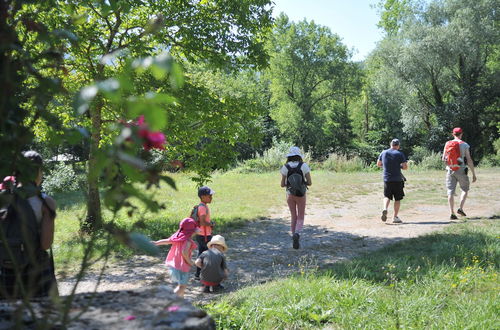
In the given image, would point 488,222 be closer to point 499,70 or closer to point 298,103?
point 499,70

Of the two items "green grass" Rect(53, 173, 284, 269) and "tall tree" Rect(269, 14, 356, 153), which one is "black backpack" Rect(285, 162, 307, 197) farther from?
"tall tree" Rect(269, 14, 356, 153)

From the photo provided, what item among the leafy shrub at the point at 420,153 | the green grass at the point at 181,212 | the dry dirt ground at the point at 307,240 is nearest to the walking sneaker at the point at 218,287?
the dry dirt ground at the point at 307,240

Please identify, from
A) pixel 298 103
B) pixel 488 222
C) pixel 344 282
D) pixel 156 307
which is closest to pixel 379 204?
pixel 488 222

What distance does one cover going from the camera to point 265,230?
33.0 ft

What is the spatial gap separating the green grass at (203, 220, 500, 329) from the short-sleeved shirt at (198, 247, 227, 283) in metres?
0.62

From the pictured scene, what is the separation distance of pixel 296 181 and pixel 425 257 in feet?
7.61

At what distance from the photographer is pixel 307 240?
8.86 m

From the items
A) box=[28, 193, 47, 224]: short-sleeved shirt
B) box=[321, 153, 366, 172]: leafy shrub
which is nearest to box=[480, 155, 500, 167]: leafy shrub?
box=[321, 153, 366, 172]: leafy shrub

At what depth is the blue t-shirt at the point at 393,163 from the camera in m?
9.86

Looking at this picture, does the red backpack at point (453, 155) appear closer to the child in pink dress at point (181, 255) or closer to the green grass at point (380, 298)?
the green grass at point (380, 298)

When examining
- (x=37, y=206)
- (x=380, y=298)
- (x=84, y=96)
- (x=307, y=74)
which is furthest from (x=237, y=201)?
(x=307, y=74)

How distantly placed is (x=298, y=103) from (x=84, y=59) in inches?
1485

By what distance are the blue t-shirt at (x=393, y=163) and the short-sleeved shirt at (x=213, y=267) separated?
5426 millimetres

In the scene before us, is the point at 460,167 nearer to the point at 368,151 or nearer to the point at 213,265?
the point at 213,265
